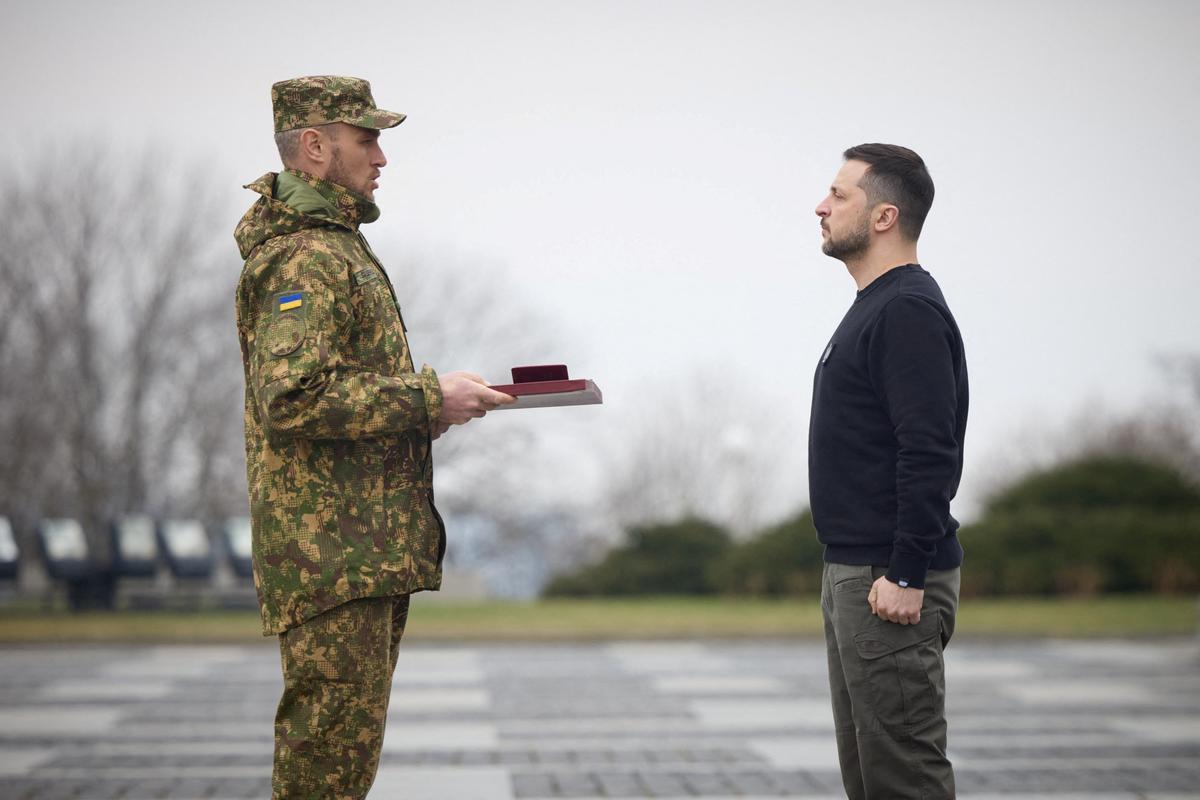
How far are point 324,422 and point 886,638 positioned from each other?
1562mm

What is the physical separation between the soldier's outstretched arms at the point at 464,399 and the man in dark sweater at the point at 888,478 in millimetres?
953

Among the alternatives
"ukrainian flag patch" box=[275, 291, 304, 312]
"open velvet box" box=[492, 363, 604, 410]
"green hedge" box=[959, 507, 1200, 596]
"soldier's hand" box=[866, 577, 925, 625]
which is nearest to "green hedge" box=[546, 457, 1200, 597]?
"green hedge" box=[959, 507, 1200, 596]

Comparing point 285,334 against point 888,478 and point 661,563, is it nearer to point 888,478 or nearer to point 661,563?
point 888,478

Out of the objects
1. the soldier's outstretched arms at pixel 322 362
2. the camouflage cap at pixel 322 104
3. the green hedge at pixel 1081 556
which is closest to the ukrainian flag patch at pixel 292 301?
the soldier's outstretched arms at pixel 322 362

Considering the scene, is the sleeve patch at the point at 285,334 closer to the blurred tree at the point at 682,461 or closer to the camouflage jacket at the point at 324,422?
the camouflage jacket at the point at 324,422

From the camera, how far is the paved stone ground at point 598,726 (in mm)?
7051

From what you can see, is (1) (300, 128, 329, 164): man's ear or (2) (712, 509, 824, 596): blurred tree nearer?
(1) (300, 128, 329, 164): man's ear

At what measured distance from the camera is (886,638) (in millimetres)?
3920

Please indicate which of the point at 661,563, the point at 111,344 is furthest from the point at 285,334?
→ the point at 111,344

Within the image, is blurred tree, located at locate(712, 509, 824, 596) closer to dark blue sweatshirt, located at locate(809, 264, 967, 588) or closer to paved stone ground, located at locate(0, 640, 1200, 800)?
paved stone ground, located at locate(0, 640, 1200, 800)

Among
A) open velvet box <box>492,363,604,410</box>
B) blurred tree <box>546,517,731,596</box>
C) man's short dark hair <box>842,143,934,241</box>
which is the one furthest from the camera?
blurred tree <box>546,517,731,596</box>

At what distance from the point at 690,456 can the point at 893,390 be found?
51.0 meters

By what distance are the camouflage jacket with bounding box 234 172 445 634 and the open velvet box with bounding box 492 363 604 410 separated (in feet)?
0.66

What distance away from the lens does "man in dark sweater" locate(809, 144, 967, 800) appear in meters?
3.86
